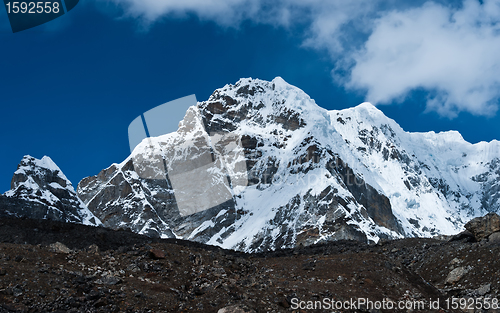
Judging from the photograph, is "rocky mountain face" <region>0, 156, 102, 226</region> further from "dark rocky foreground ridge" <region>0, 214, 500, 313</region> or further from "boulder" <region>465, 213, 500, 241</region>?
"boulder" <region>465, 213, 500, 241</region>

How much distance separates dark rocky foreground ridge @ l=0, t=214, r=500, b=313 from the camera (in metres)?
16.8

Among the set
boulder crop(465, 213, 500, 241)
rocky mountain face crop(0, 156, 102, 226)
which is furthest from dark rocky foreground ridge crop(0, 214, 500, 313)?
rocky mountain face crop(0, 156, 102, 226)

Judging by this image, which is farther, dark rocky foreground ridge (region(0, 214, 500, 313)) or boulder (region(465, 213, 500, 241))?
boulder (region(465, 213, 500, 241))

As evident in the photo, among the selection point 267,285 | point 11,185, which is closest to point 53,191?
point 11,185

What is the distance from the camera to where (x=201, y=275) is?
69.0ft

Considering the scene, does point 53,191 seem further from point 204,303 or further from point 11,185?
point 204,303

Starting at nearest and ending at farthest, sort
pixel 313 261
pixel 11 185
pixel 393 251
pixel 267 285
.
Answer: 1. pixel 267 285
2. pixel 313 261
3. pixel 393 251
4. pixel 11 185

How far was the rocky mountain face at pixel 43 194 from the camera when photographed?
12164 cm

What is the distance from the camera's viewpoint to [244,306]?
16641mm

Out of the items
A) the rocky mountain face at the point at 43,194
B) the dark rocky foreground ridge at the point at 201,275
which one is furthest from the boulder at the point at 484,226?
the rocky mountain face at the point at 43,194

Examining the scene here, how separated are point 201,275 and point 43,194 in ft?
441

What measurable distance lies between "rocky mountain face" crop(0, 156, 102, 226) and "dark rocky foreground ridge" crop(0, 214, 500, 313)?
335ft

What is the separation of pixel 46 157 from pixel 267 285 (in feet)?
548

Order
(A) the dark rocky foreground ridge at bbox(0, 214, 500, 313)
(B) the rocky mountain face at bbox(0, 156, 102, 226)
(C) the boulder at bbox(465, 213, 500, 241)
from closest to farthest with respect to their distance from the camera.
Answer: (A) the dark rocky foreground ridge at bbox(0, 214, 500, 313), (C) the boulder at bbox(465, 213, 500, 241), (B) the rocky mountain face at bbox(0, 156, 102, 226)
